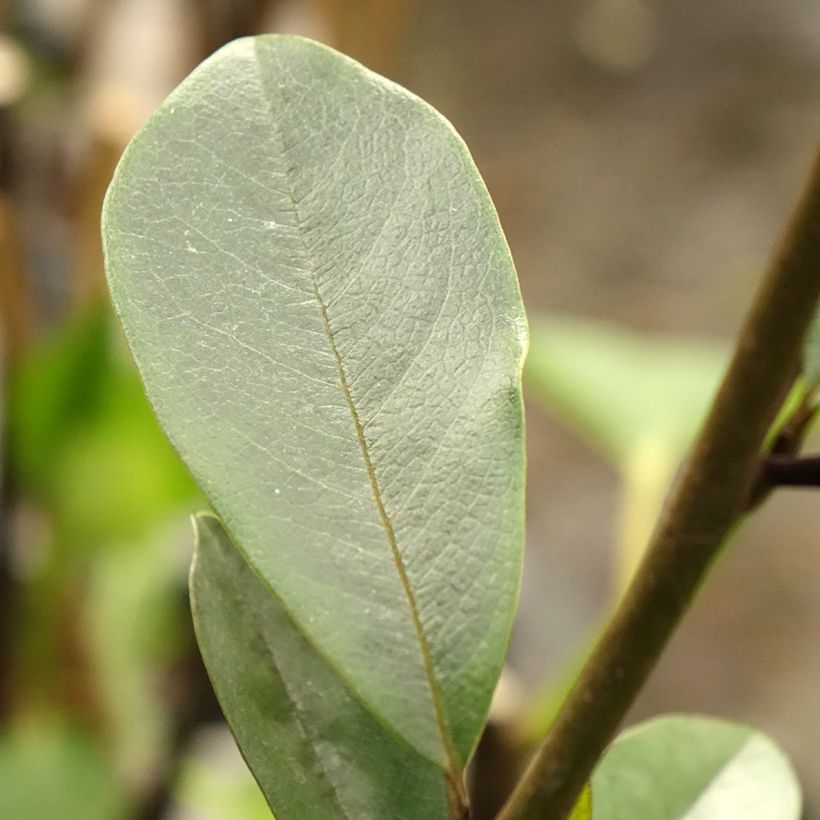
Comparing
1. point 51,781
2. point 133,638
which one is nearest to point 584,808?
point 51,781

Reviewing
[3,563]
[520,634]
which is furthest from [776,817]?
[520,634]

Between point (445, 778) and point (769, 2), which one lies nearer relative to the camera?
point (445, 778)

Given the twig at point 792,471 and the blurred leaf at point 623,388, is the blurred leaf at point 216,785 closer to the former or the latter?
the blurred leaf at point 623,388

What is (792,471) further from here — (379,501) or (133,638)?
(133,638)

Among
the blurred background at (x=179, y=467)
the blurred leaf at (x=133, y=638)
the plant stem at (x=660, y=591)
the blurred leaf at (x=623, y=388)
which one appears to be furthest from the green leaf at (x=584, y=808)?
the blurred leaf at (x=133, y=638)

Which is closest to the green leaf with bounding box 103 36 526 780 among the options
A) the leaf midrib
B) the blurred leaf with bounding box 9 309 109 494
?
the leaf midrib

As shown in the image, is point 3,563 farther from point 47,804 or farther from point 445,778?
point 445,778

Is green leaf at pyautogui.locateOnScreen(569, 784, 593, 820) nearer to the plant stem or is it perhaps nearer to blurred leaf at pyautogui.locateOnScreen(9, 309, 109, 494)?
the plant stem
